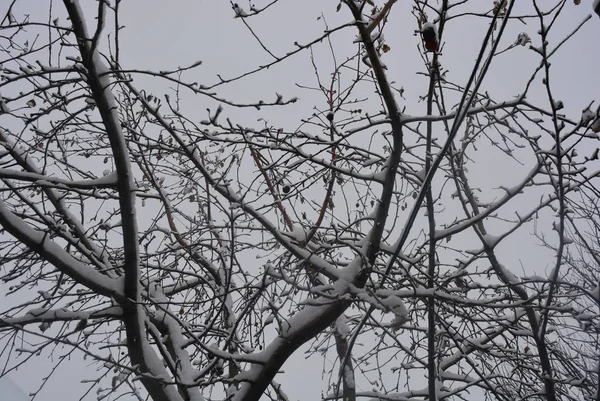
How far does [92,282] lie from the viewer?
2729 millimetres

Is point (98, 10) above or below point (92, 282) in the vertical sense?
above

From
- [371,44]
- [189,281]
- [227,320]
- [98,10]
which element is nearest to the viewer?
[371,44]

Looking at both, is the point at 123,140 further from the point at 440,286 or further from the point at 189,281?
the point at 189,281

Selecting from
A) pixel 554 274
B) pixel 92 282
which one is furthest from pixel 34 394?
pixel 554 274

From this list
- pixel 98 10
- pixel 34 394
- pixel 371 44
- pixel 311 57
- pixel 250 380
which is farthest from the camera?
pixel 311 57

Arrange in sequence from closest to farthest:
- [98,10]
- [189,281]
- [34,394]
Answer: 1. [98,10]
2. [34,394]
3. [189,281]

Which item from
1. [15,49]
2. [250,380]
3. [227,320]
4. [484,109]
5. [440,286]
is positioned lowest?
[250,380]

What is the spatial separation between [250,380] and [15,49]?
274cm

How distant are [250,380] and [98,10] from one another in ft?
7.11

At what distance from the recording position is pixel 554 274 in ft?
6.48

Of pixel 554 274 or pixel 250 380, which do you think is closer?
pixel 554 274

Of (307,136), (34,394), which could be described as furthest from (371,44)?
(34,394)

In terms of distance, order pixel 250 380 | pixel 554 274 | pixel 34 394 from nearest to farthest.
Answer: pixel 554 274
pixel 250 380
pixel 34 394

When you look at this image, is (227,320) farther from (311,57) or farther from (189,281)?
(311,57)
